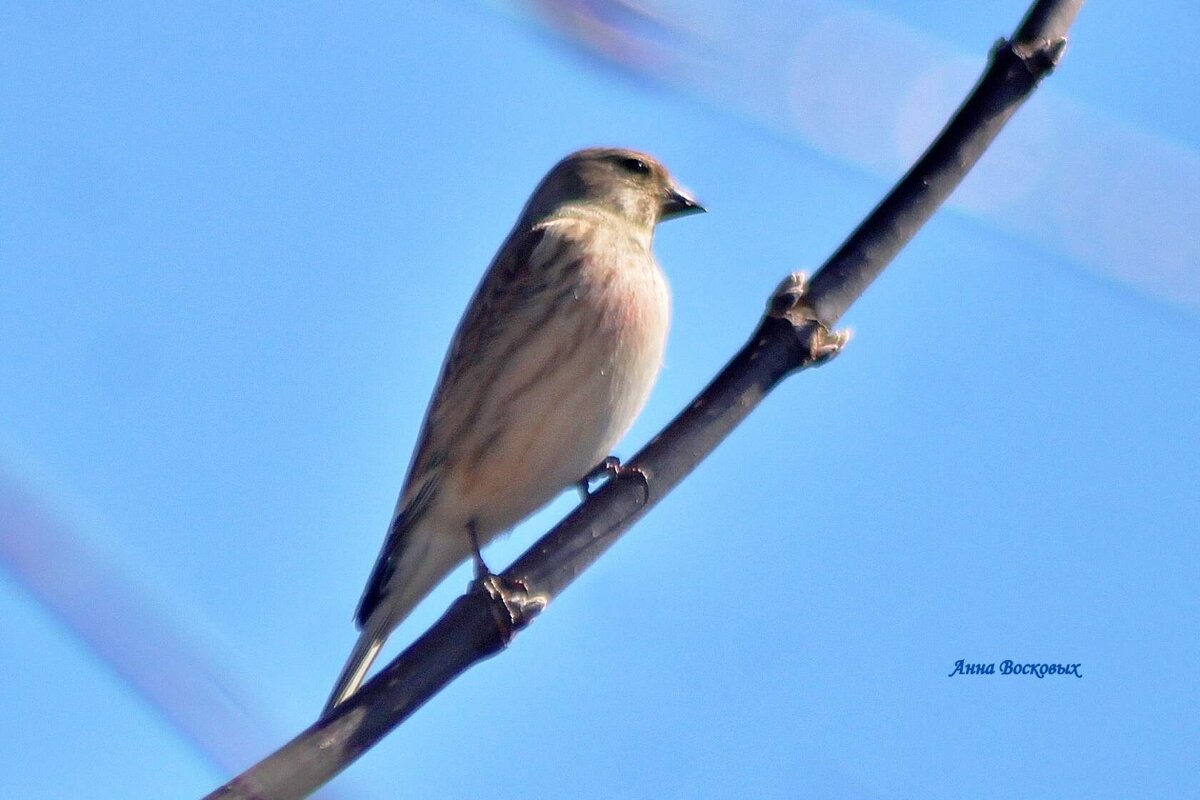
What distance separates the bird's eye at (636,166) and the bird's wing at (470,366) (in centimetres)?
75

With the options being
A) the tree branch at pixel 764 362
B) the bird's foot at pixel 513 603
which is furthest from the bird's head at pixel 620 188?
the bird's foot at pixel 513 603

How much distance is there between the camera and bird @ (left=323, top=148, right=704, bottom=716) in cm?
493

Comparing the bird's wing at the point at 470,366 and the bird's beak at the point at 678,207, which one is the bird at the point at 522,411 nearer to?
the bird's wing at the point at 470,366

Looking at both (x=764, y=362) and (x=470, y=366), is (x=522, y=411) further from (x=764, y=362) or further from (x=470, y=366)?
(x=764, y=362)

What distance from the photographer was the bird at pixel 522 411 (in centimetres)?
493

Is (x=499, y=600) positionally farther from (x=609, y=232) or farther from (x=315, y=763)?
(x=609, y=232)

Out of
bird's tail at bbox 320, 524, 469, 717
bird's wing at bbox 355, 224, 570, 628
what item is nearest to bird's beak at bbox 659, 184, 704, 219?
bird's wing at bbox 355, 224, 570, 628

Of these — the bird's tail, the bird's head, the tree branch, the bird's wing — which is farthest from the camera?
the bird's head

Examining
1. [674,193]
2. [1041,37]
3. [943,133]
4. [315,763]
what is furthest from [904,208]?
[674,193]

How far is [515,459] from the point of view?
4.96m

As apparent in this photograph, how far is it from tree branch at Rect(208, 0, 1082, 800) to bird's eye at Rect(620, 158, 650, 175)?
118 inches

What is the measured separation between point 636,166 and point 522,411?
1738mm

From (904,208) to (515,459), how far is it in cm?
220

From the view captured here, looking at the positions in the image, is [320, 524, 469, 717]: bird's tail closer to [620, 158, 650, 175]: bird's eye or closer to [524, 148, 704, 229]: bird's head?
[524, 148, 704, 229]: bird's head
